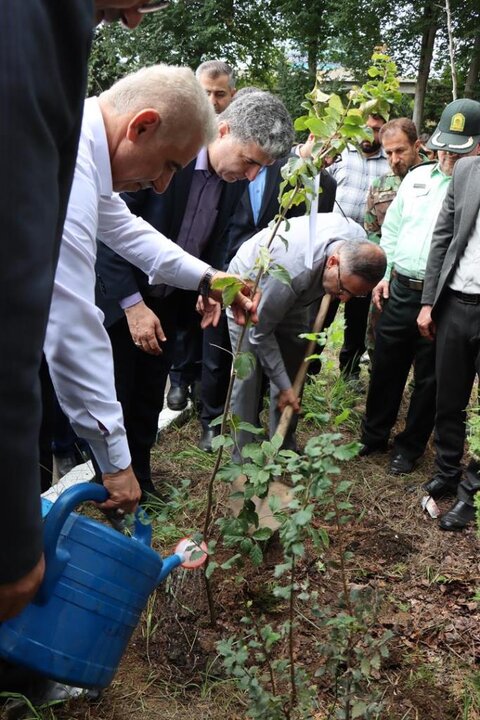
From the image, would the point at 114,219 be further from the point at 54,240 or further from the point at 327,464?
the point at 54,240

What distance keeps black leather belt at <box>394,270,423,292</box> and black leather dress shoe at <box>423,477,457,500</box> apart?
1.11 meters

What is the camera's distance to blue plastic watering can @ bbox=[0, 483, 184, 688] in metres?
1.63

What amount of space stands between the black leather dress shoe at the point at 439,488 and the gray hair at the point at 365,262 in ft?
4.48

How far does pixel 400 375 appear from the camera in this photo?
4371mm

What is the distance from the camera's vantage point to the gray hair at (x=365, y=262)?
3156 millimetres

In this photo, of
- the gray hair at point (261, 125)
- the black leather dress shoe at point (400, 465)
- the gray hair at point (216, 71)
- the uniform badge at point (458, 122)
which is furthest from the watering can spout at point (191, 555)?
the gray hair at point (216, 71)

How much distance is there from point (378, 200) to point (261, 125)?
2227 millimetres

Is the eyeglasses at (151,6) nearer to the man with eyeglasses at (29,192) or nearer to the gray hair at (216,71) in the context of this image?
the man with eyeglasses at (29,192)

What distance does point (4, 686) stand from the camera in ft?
6.59

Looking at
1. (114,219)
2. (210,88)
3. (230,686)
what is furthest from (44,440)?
(210,88)

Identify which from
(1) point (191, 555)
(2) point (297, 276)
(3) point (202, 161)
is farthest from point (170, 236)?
(1) point (191, 555)

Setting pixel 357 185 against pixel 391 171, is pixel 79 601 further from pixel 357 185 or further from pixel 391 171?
pixel 357 185

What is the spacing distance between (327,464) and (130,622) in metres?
0.66

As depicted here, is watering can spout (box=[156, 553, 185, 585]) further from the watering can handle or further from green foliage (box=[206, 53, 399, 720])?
the watering can handle
